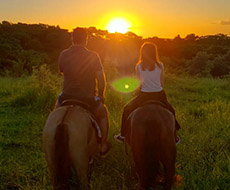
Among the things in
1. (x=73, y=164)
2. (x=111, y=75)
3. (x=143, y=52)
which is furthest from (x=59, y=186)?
(x=111, y=75)

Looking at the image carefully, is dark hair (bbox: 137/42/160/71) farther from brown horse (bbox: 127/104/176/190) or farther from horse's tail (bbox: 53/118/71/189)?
horse's tail (bbox: 53/118/71/189)

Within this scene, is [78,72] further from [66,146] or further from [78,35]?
[66,146]

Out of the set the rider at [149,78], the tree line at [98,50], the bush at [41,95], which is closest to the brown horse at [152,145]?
the rider at [149,78]

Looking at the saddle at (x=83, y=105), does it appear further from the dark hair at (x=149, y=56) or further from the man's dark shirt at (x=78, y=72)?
the dark hair at (x=149, y=56)

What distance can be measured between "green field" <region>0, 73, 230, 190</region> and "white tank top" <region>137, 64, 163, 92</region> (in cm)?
117

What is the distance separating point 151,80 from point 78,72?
3.46 feet

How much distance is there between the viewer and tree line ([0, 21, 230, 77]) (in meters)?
32.6

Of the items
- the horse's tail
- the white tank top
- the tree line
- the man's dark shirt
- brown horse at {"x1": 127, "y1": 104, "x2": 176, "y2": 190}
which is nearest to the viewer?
the horse's tail

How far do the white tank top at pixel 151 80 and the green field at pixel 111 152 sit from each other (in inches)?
46.2

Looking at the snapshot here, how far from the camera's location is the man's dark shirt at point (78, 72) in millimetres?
3793

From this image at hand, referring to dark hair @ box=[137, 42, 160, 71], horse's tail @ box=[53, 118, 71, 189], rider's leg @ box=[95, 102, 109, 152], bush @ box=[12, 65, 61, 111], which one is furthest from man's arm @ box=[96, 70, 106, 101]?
bush @ box=[12, 65, 61, 111]

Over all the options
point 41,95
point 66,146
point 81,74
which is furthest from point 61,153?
point 41,95

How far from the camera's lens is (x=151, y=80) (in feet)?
12.9

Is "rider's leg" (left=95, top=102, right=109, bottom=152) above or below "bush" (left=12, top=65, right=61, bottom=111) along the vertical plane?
above
